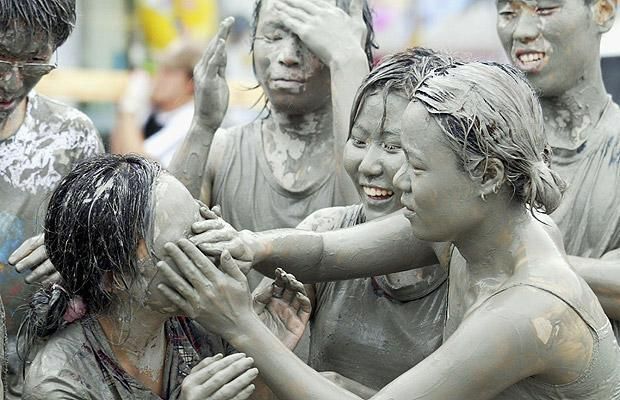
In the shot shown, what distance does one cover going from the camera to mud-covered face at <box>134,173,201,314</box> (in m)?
3.64

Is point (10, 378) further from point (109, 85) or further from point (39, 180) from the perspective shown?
point (109, 85)

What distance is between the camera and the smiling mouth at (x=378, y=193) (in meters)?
4.17

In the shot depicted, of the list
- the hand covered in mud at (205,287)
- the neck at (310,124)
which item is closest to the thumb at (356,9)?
the neck at (310,124)

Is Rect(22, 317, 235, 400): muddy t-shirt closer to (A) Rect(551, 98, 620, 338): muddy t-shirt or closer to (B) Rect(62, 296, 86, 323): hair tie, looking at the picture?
(B) Rect(62, 296, 86, 323): hair tie

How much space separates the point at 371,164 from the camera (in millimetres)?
4129

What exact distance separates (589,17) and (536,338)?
173 cm

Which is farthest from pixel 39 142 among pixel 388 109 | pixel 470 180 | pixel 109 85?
pixel 109 85

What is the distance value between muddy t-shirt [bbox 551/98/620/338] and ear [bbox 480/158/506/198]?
1.11 m

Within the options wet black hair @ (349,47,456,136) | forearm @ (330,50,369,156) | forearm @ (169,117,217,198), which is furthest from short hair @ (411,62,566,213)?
forearm @ (169,117,217,198)

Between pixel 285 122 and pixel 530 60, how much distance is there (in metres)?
0.90

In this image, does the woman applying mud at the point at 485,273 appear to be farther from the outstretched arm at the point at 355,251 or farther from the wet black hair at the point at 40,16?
the wet black hair at the point at 40,16

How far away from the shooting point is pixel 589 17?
15.8 feet

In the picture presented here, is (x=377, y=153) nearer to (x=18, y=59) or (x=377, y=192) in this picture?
(x=377, y=192)

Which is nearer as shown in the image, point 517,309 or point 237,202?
point 517,309
